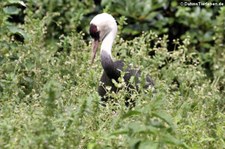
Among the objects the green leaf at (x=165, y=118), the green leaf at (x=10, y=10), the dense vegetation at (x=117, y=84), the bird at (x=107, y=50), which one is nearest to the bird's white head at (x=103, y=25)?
the bird at (x=107, y=50)

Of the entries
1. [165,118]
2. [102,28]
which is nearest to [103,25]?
[102,28]

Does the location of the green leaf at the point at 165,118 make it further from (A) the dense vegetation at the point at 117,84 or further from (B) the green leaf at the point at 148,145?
(B) the green leaf at the point at 148,145

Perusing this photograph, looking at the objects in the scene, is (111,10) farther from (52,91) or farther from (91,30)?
(52,91)

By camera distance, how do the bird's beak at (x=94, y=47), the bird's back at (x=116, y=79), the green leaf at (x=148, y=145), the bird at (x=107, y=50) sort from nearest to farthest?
the green leaf at (x=148, y=145), the bird's back at (x=116, y=79), the bird at (x=107, y=50), the bird's beak at (x=94, y=47)

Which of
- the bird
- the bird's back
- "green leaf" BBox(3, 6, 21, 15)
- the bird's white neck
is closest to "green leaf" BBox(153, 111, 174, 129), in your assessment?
the bird's back

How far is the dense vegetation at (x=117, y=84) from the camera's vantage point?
4043mm

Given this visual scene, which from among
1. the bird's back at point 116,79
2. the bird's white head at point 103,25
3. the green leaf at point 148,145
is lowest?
the bird's back at point 116,79

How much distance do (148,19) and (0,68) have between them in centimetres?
281

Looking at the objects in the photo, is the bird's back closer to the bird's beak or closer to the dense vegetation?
the dense vegetation

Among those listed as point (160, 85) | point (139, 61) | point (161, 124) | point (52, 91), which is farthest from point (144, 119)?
point (139, 61)

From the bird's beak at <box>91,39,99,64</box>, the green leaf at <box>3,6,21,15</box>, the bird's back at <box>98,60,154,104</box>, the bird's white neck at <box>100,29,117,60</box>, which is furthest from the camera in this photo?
the bird's beak at <box>91,39,99,64</box>

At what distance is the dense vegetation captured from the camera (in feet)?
13.3

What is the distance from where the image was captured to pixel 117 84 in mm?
4996

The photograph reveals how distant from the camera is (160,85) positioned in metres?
5.24
